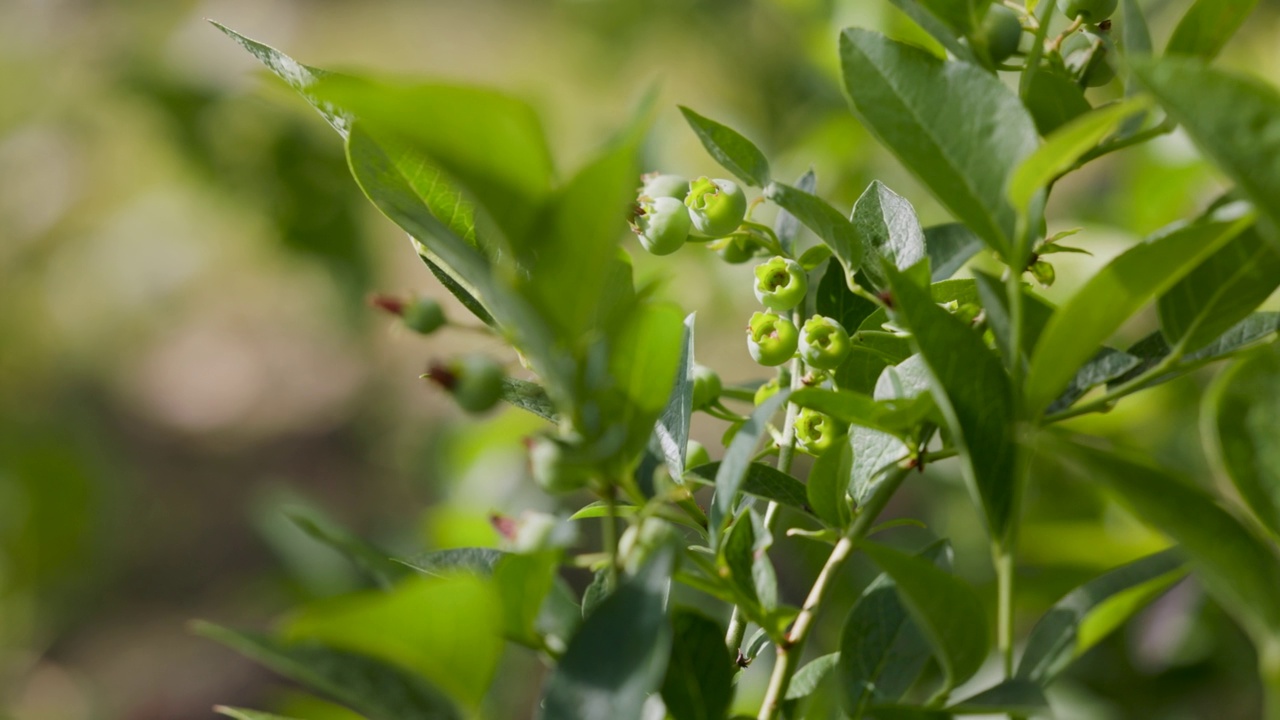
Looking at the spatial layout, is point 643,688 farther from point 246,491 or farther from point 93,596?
point 246,491

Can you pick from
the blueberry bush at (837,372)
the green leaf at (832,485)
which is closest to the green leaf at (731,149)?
the blueberry bush at (837,372)

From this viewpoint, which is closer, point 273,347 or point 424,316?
point 424,316

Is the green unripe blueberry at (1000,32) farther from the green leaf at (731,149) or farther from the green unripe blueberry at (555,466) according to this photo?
the green unripe blueberry at (555,466)

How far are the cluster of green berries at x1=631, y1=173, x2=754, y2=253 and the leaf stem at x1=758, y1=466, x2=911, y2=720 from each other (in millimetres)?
104

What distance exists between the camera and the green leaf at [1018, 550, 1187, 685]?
0.32 m

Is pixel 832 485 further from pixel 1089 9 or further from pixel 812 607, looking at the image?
pixel 1089 9

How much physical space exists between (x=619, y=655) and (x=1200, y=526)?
0.48ft

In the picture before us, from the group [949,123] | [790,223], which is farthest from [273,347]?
[949,123]

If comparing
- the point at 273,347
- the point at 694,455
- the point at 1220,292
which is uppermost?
the point at 1220,292

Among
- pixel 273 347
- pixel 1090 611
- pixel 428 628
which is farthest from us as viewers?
pixel 273 347

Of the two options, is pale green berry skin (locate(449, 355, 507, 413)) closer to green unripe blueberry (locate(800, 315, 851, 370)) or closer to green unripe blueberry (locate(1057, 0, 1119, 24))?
green unripe blueberry (locate(800, 315, 851, 370))

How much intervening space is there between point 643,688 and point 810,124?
1.30 metres

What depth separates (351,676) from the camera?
252 mm

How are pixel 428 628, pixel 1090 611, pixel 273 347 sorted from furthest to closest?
pixel 273 347
pixel 1090 611
pixel 428 628
